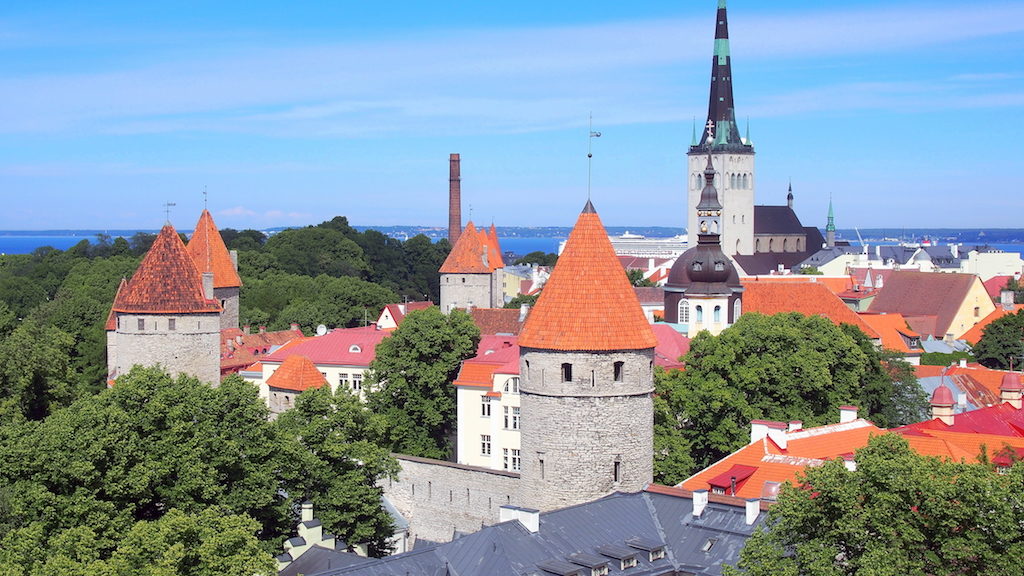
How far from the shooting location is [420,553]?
23.8 meters

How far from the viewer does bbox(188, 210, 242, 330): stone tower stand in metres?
58.9

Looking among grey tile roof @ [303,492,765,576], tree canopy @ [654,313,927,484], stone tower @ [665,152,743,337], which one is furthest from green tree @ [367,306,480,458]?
grey tile roof @ [303,492,765,576]

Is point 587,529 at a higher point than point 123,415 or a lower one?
lower

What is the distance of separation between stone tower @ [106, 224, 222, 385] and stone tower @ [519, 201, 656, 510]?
1875cm

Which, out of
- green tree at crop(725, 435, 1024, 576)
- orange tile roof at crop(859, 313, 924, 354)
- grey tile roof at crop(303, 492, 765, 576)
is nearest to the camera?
green tree at crop(725, 435, 1024, 576)

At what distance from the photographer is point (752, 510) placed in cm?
2605

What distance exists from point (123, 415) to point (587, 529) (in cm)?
1050

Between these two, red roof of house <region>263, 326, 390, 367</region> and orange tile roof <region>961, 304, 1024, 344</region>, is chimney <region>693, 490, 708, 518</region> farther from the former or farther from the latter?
orange tile roof <region>961, 304, 1024, 344</region>

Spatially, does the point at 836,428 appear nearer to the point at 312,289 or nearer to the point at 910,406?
the point at 910,406

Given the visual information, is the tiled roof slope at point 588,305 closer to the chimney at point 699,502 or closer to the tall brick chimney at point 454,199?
the chimney at point 699,502

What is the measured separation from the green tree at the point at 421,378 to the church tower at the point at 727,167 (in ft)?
242

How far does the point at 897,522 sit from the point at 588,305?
36.4 feet

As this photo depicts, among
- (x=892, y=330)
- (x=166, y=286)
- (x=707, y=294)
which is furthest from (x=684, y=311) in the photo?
(x=166, y=286)

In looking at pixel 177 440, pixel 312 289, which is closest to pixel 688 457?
pixel 177 440
